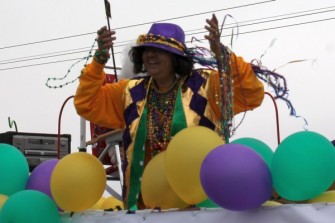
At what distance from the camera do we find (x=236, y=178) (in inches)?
73.4

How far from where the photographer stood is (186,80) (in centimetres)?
279

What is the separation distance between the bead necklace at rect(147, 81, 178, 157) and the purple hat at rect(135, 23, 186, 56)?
176 mm

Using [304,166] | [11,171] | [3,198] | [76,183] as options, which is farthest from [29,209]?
[304,166]

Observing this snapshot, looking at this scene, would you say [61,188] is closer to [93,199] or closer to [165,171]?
[93,199]

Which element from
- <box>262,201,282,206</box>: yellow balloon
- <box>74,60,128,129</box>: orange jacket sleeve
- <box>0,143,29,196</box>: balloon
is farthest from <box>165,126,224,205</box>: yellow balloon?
<box>0,143,29,196</box>: balloon

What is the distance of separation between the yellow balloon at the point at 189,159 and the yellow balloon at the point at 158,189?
0.15 metres

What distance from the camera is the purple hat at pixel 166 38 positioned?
2704 mm

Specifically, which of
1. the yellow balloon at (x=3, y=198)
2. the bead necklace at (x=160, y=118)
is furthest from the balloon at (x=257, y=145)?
the yellow balloon at (x=3, y=198)

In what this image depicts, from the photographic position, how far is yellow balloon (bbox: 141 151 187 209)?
2291 mm

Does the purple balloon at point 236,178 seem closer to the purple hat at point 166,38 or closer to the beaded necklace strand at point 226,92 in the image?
the beaded necklace strand at point 226,92

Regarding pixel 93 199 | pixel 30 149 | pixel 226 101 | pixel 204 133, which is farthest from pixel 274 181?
pixel 30 149

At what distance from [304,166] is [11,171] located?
4.95 feet

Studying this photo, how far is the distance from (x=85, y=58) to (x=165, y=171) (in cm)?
87

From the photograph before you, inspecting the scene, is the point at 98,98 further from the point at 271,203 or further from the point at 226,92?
the point at 271,203
